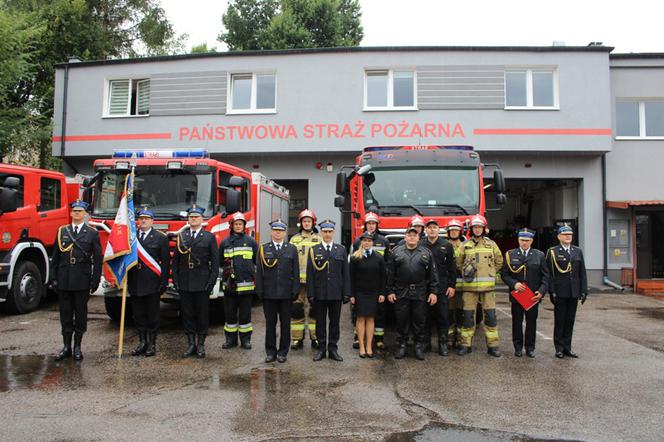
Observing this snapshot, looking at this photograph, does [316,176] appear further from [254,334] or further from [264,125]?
[254,334]

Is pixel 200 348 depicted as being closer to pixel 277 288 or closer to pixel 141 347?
pixel 141 347

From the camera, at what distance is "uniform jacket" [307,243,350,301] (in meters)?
6.82

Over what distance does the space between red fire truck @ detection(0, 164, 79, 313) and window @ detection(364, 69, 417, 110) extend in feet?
29.5

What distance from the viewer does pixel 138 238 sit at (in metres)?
7.05

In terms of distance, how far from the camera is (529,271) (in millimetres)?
7098

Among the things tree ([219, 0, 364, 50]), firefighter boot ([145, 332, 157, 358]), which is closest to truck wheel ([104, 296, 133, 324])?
firefighter boot ([145, 332, 157, 358])

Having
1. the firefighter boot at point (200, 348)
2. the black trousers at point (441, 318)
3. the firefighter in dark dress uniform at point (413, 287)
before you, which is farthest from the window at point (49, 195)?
the black trousers at point (441, 318)

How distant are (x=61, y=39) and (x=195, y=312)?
20.0 metres

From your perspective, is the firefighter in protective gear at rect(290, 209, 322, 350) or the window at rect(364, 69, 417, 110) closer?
the firefighter in protective gear at rect(290, 209, 322, 350)

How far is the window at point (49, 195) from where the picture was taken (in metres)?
10.4

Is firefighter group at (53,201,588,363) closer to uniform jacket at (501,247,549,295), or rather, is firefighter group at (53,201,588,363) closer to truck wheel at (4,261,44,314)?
uniform jacket at (501,247,549,295)

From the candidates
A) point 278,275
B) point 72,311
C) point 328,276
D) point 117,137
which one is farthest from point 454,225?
point 117,137

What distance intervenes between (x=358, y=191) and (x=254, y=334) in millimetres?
2938

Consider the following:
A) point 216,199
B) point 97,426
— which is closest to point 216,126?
point 216,199
